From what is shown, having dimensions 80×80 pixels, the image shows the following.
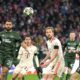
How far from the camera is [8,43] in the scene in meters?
13.3

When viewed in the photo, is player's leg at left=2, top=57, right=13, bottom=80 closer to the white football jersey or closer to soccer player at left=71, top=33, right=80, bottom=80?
the white football jersey

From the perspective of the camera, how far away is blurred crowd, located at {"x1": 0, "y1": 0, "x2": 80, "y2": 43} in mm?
26859

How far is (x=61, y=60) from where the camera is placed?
1333cm

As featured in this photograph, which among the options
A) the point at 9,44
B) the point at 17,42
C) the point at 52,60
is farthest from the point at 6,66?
the point at 52,60

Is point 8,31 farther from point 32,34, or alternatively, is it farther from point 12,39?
point 32,34

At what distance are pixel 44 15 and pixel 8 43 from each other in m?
15.4

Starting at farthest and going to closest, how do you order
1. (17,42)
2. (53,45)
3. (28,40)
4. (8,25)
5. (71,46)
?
(71,46) < (28,40) < (17,42) < (8,25) < (53,45)

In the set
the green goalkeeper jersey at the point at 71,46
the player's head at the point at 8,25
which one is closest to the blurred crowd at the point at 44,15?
the green goalkeeper jersey at the point at 71,46

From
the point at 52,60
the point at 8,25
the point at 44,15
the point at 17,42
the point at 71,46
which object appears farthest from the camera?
the point at 44,15

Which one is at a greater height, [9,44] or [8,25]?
[8,25]

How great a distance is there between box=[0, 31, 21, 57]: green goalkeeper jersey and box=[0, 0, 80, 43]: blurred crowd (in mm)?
12496

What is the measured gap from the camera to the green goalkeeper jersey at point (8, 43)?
520 inches

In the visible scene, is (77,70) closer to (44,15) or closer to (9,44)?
(9,44)

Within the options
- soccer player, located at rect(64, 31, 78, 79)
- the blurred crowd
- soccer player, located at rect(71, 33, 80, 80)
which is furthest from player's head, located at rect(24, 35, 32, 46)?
the blurred crowd
